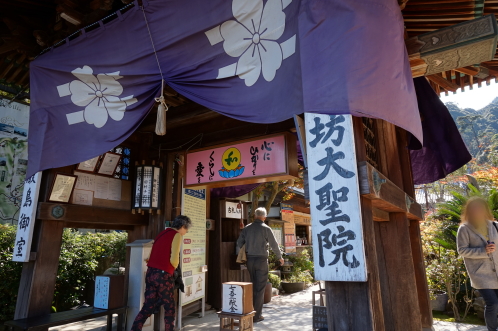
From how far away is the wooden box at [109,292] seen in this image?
16.5 feet

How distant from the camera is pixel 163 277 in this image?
4.80 metres

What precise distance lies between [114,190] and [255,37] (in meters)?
3.93

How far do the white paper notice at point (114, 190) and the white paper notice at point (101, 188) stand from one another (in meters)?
0.06

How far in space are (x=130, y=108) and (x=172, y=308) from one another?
3.02 metres

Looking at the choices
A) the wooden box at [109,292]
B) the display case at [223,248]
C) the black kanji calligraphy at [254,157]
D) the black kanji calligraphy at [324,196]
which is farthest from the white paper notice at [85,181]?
the black kanji calligraphy at [324,196]

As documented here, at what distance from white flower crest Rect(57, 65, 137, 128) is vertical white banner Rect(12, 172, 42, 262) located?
128cm

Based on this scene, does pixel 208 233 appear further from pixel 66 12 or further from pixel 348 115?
pixel 348 115

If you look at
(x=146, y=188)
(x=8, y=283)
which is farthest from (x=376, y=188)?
(x=8, y=283)

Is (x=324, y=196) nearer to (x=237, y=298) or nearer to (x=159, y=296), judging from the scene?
(x=237, y=298)

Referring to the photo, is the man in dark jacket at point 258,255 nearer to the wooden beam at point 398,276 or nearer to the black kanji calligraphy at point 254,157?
the black kanji calligraphy at point 254,157

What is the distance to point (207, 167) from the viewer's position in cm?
582

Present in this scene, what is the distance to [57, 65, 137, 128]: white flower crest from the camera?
13.4ft

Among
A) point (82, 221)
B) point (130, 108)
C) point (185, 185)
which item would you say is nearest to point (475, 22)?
point (130, 108)

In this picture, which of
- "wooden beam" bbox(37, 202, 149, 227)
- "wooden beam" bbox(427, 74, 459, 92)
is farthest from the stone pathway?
"wooden beam" bbox(37, 202, 149, 227)
